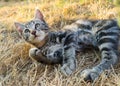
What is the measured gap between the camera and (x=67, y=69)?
11.8ft

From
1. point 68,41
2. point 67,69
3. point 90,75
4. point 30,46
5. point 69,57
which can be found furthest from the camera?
point 30,46

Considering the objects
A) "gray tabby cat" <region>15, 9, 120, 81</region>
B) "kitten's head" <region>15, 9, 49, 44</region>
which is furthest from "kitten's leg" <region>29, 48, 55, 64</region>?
"kitten's head" <region>15, 9, 49, 44</region>

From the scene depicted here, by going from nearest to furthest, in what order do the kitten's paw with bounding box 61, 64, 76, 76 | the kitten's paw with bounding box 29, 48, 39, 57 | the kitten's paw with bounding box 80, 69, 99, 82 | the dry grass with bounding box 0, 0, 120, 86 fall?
the kitten's paw with bounding box 80, 69, 99, 82 < the dry grass with bounding box 0, 0, 120, 86 < the kitten's paw with bounding box 61, 64, 76, 76 < the kitten's paw with bounding box 29, 48, 39, 57

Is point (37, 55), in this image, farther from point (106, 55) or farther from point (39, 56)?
point (106, 55)

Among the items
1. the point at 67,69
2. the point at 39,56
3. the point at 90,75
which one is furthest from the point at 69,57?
the point at 90,75

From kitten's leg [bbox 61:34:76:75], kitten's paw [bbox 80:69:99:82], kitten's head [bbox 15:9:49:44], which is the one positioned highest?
kitten's head [bbox 15:9:49:44]

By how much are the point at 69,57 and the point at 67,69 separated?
6.9 inches

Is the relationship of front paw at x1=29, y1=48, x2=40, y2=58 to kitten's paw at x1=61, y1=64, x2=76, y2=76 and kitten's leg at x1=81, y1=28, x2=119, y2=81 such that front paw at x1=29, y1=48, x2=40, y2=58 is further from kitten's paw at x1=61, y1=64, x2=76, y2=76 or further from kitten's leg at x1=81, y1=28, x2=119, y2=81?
kitten's leg at x1=81, y1=28, x2=119, y2=81

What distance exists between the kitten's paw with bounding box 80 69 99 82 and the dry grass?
0.15ft

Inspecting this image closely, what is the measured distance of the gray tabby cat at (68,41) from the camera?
3.69 metres

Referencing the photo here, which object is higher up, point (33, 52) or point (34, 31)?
point (34, 31)

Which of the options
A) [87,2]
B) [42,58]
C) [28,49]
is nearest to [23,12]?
[87,2]

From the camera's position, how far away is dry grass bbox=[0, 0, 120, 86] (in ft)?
11.4

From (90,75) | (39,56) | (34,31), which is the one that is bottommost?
(90,75)
